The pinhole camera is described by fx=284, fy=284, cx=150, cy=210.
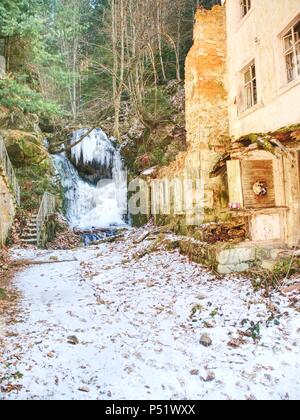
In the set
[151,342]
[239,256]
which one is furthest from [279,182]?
[151,342]

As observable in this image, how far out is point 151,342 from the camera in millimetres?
4188

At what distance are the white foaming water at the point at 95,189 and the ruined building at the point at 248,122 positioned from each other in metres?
10.0

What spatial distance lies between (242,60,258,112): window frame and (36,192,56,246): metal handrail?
10.2m

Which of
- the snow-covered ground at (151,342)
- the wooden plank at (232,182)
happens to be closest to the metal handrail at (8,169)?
the snow-covered ground at (151,342)

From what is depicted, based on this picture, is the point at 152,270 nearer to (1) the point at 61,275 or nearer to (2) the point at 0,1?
(1) the point at 61,275

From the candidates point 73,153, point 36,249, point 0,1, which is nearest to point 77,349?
point 36,249

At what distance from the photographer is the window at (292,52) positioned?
7.20 meters

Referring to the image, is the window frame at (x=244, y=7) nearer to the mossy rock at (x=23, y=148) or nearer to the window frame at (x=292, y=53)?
the window frame at (x=292, y=53)

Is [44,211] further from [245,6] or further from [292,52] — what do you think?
[292,52]

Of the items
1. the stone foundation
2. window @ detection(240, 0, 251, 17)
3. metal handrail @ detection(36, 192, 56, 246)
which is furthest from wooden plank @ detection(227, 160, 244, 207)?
metal handrail @ detection(36, 192, 56, 246)

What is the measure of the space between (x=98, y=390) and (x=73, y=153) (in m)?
20.2

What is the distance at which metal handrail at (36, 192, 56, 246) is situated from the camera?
1353 centimetres

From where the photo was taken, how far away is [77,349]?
392cm

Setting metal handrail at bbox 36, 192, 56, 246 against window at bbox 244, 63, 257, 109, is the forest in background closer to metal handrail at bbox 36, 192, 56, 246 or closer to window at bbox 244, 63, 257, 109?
metal handrail at bbox 36, 192, 56, 246
